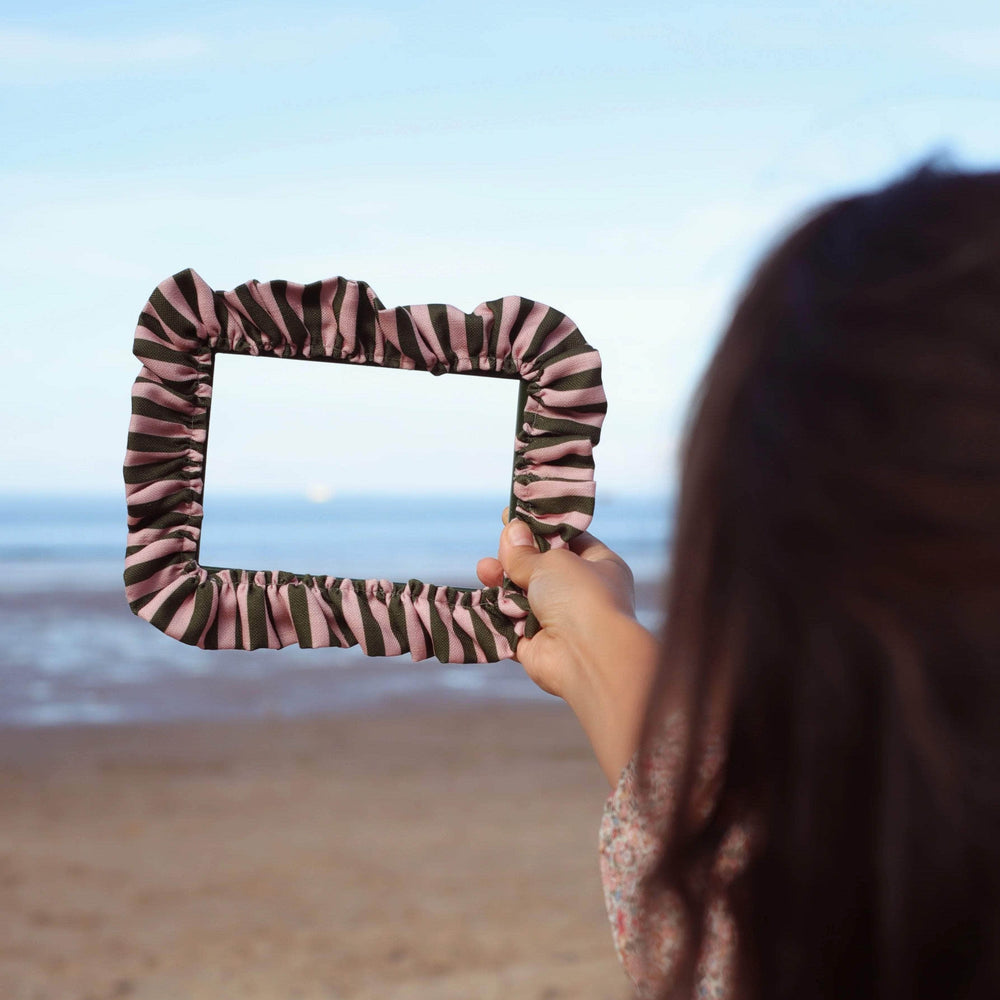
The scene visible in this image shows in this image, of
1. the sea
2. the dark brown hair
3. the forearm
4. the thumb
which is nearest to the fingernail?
the thumb

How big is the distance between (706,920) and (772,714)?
21 centimetres

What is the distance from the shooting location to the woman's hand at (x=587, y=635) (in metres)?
1.45

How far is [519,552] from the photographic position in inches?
67.9

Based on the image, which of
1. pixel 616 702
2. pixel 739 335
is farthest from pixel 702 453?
pixel 616 702

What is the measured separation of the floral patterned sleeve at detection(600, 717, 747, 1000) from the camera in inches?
35.2

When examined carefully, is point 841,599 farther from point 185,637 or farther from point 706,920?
point 185,637

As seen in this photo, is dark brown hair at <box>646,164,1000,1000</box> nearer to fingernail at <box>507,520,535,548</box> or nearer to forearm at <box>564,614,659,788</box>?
forearm at <box>564,614,659,788</box>

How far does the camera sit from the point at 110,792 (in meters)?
6.30

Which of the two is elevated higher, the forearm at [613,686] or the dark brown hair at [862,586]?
the dark brown hair at [862,586]

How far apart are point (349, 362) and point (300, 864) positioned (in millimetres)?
4054

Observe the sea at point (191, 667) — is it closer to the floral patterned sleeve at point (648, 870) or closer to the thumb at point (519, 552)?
the thumb at point (519, 552)

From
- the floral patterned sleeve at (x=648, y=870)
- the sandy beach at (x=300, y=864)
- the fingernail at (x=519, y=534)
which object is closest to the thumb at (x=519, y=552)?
the fingernail at (x=519, y=534)

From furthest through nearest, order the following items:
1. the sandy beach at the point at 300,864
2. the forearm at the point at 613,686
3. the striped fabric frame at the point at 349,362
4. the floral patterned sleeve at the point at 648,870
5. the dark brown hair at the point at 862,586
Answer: the sandy beach at the point at 300,864
the striped fabric frame at the point at 349,362
the forearm at the point at 613,686
the floral patterned sleeve at the point at 648,870
the dark brown hair at the point at 862,586

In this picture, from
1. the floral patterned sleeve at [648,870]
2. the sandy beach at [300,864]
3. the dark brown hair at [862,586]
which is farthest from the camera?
the sandy beach at [300,864]
